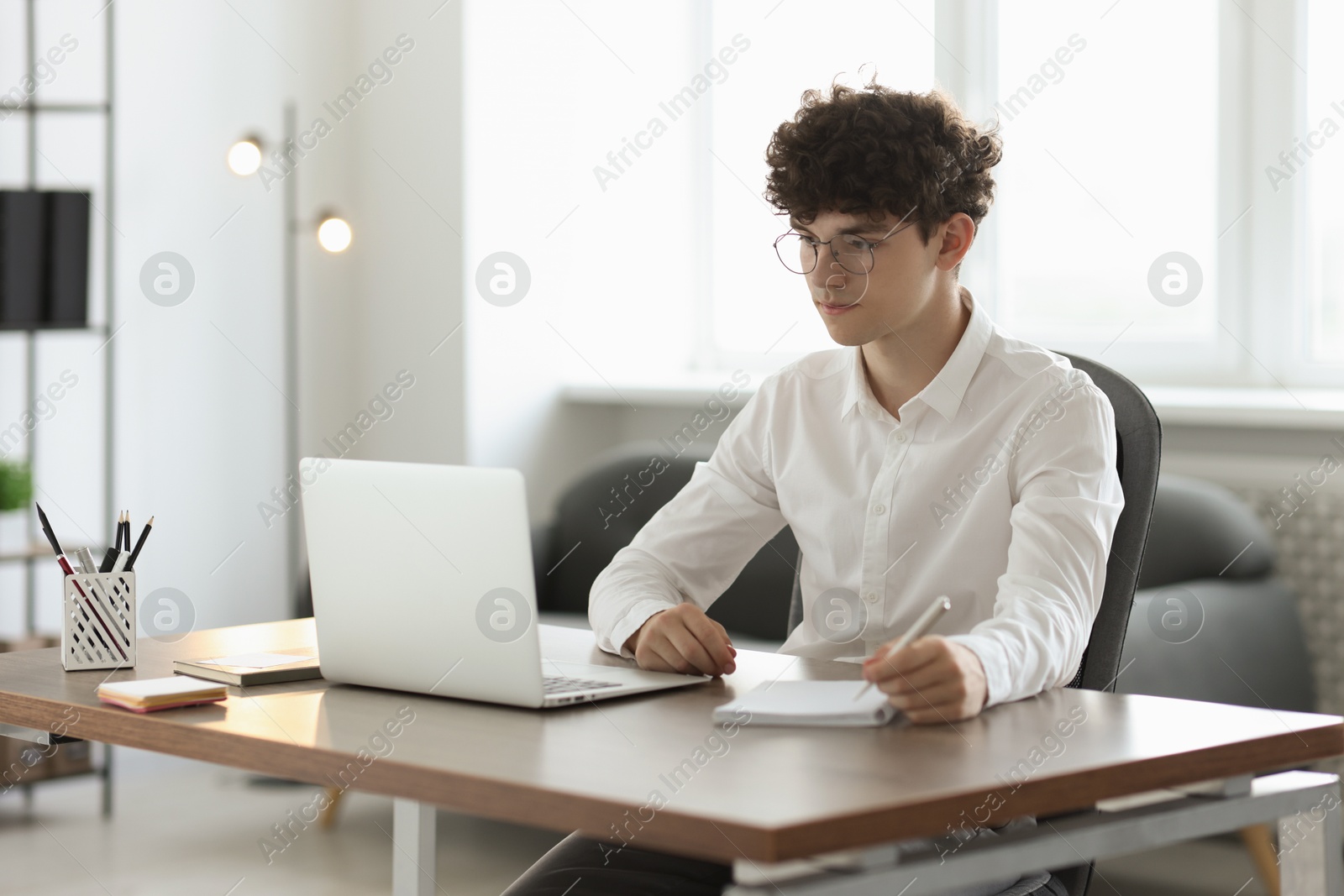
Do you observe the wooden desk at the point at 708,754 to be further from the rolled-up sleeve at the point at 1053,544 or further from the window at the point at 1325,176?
the window at the point at 1325,176

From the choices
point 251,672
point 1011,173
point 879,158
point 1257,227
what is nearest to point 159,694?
point 251,672

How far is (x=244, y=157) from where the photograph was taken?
3709mm

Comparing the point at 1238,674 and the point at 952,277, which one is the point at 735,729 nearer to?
the point at 952,277

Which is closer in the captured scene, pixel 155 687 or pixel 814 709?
pixel 814 709

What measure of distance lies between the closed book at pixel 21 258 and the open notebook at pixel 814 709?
107 inches

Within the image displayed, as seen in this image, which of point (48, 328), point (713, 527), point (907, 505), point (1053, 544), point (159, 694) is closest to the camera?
point (159, 694)

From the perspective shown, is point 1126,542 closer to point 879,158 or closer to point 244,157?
point 879,158

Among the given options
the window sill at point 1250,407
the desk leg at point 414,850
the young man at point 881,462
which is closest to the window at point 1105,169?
the window sill at point 1250,407

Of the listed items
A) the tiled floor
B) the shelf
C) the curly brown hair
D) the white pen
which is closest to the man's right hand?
the white pen

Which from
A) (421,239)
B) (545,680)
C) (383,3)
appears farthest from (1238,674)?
(383,3)

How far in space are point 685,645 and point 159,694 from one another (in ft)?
1.64

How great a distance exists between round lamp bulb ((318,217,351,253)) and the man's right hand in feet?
8.05

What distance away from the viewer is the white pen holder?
5.24 ft

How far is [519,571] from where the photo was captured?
51.3 inches
